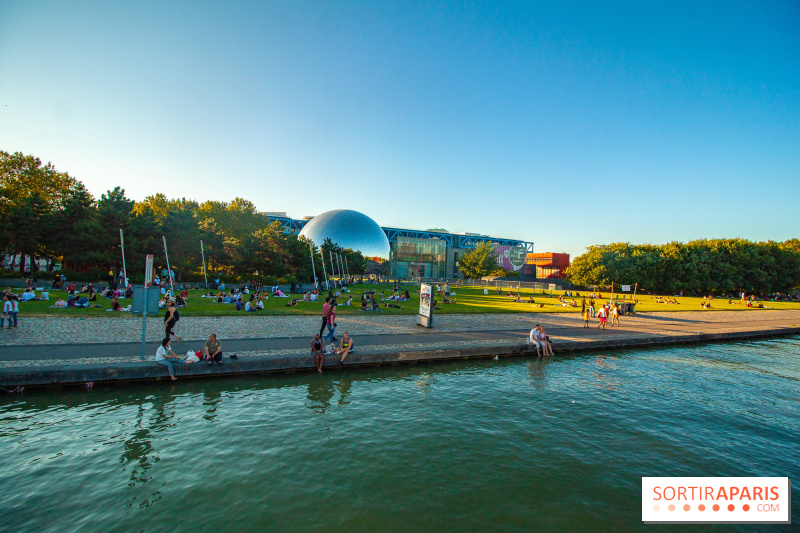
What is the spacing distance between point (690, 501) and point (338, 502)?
245 inches

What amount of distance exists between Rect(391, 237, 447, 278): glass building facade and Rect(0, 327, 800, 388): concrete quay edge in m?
99.4

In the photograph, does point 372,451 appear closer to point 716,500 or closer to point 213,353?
point 716,500

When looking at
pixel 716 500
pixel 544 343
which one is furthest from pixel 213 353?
pixel 544 343

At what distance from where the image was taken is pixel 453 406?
1025cm

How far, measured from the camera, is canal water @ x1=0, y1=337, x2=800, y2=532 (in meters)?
5.74

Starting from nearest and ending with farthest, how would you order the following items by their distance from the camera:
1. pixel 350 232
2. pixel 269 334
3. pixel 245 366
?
pixel 245 366
pixel 269 334
pixel 350 232

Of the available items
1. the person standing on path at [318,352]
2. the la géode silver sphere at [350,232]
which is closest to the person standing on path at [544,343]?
the person standing on path at [318,352]

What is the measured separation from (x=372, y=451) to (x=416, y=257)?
112m

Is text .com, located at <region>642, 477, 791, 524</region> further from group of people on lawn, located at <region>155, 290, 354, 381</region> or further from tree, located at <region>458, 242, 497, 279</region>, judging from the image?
tree, located at <region>458, 242, 497, 279</region>

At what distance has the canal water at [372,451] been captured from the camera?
5742 millimetres

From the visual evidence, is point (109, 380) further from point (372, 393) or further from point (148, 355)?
point (372, 393)

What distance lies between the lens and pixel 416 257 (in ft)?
390

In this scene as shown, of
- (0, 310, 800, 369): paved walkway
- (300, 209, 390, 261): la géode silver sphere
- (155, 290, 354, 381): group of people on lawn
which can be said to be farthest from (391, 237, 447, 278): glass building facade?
(155, 290, 354, 381): group of people on lawn

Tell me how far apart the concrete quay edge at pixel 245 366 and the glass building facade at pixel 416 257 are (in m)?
99.4
